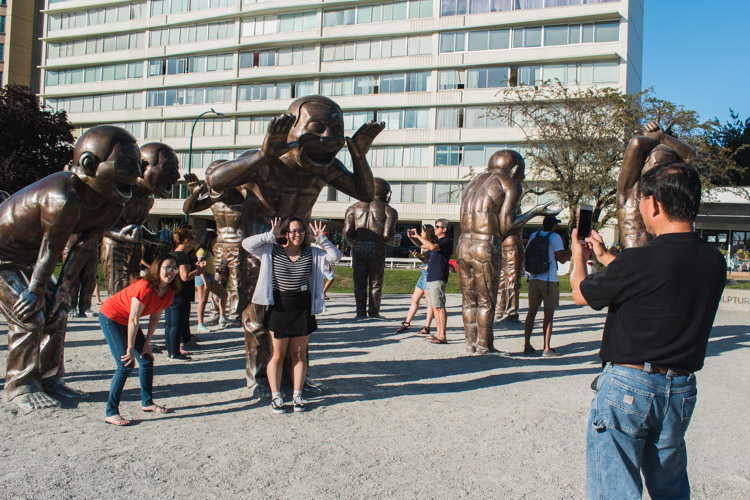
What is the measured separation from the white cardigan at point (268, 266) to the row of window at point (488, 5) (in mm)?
38428

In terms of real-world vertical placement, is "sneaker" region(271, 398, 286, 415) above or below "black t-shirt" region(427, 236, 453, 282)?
below

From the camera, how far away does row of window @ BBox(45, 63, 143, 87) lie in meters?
49.6

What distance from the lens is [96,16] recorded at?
51.2 m

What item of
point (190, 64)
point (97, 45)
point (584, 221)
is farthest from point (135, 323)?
point (97, 45)

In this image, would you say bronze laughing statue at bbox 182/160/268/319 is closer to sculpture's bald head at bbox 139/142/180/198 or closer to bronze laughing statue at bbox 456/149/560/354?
sculpture's bald head at bbox 139/142/180/198

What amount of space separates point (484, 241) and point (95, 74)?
5282cm

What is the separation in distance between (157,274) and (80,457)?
58.6 inches

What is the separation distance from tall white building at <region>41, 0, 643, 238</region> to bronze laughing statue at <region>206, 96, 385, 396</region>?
29794 mm

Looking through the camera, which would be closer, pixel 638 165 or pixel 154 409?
pixel 154 409

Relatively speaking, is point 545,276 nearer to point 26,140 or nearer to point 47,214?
point 47,214

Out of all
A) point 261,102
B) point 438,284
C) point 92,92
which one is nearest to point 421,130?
point 261,102

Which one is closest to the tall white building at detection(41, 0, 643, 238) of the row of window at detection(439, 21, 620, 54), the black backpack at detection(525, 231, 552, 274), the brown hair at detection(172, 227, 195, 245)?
the row of window at detection(439, 21, 620, 54)

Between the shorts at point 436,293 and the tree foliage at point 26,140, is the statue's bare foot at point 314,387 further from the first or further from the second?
the tree foliage at point 26,140

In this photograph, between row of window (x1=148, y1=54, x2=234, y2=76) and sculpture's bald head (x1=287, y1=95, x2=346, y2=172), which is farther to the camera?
row of window (x1=148, y1=54, x2=234, y2=76)
